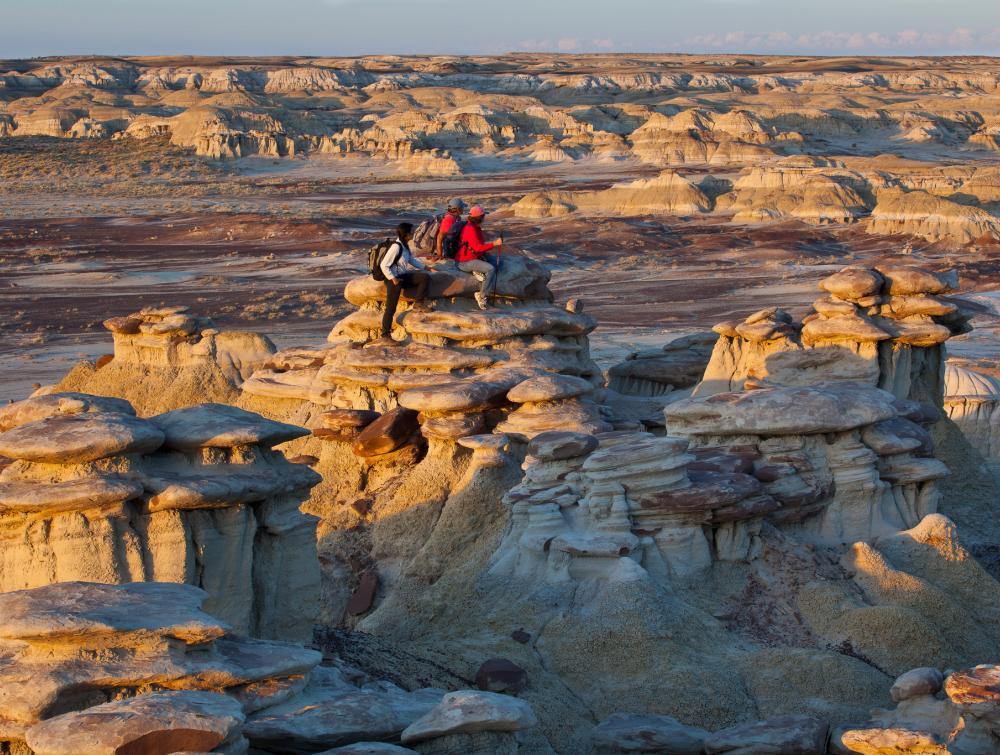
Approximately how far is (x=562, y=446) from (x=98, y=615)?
15.3 ft

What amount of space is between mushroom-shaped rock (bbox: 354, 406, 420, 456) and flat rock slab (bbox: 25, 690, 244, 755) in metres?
6.27

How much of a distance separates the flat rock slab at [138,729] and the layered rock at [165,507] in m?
2.26

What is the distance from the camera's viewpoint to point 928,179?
5047 centimetres

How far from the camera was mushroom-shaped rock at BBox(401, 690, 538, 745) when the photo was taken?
634cm

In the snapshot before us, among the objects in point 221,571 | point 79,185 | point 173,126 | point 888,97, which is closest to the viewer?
point 221,571

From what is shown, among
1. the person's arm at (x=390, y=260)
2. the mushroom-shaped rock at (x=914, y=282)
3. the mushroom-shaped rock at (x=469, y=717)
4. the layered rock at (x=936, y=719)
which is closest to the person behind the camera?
the mushroom-shaped rock at (x=469, y=717)

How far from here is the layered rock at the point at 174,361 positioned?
50.5 feet

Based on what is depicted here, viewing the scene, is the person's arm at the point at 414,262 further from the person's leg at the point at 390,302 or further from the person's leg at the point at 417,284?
the person's leg at the point at 390,302

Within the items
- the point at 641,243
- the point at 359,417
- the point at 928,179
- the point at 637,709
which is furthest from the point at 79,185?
the point at 637,709

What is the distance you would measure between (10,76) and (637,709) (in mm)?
115051

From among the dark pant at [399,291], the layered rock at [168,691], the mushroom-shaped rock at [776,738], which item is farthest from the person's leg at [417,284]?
the layered rock at [168,691]

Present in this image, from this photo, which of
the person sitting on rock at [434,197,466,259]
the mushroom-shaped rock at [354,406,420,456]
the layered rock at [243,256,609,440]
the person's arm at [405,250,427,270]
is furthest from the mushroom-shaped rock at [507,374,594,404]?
the person sitting on rock at [434,197,466,259]

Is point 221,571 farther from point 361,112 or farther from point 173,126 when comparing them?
point 361,112

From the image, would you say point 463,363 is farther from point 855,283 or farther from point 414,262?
point 855,283
